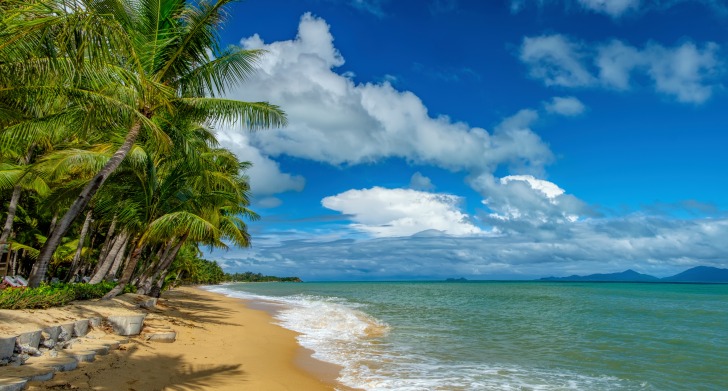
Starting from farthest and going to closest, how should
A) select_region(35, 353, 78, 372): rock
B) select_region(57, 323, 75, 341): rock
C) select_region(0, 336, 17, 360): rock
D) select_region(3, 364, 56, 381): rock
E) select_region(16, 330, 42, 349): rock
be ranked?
select_region(57, 323, 75, 341): rock < select_region(16, 330, 42, 349): rock < select_region(35, 353, 78, 372): rock < select_region(0, 336, 17, 360): rock < select_region(3, 364, 56, 381): rock

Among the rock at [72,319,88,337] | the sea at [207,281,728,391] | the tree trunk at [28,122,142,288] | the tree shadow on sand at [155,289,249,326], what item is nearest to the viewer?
the rock at [72,319,88,337]

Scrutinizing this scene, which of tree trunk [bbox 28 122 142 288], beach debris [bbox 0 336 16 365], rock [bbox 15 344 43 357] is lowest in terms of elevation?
rock [bbox 15 344 43 357]

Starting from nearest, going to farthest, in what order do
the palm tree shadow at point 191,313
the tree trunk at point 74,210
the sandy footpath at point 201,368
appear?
the sandy footpath at point 201,368 → the tree trunk at point 74,210 → the palm tree shadow at point 191,313

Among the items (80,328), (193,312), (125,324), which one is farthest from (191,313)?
(80,328)

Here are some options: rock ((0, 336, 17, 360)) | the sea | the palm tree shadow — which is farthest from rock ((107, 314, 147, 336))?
the sea

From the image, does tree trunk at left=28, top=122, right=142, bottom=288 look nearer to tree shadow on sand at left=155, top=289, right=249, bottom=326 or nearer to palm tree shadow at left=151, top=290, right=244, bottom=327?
palm tree shadow at left=151, top=290, right=244, bottom=327

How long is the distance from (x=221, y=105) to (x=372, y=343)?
7.90m

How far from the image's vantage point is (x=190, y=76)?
1036 cm

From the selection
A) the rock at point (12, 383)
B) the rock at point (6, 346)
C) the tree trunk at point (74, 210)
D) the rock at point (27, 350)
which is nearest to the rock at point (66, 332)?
the rock at point (27, 350)

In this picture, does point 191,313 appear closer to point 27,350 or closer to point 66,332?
point 66,332

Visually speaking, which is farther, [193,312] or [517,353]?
[193,312]

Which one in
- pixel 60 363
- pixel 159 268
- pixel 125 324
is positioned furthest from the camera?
pixel 159 268

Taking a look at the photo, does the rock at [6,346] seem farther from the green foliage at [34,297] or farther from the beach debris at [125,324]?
the beach debris at [125,324]

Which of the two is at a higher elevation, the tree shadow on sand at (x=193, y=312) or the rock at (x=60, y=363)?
the rock at (x=60, y=363)
